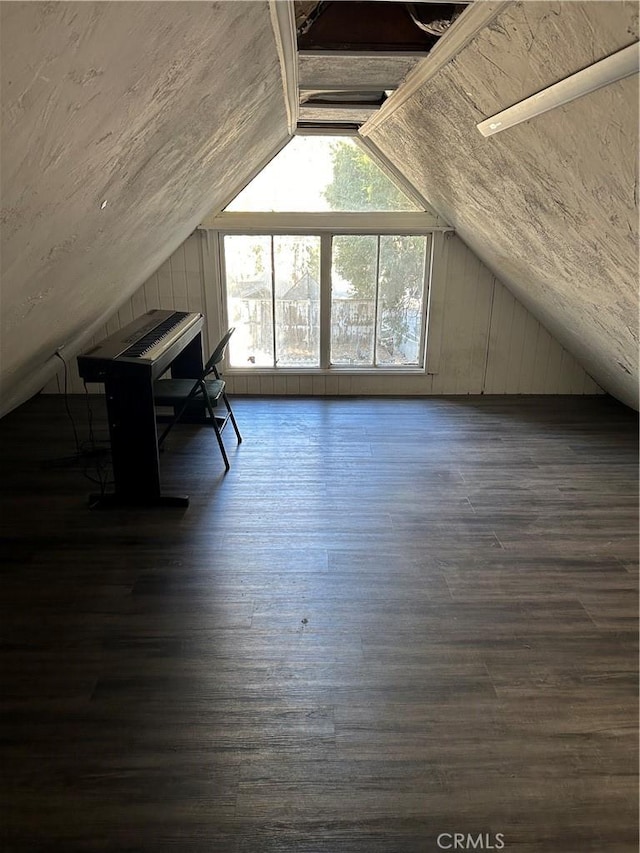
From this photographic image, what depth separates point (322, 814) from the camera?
69.6 inches

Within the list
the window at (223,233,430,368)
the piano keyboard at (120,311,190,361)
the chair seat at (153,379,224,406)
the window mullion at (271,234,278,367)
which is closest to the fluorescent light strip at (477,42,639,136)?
the piano keyboard at (120,311,190,361)

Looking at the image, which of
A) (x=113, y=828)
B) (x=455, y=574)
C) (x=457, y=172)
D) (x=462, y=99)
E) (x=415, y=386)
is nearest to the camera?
(x=113, y=828)

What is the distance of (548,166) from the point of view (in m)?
2.44

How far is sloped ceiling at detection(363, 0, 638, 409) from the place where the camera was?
1.69 meters

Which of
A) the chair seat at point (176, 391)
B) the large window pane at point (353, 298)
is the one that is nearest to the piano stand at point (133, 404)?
the chair seat at point (176, 391)

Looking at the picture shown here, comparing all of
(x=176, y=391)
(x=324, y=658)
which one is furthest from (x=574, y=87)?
(x=176, y=391)

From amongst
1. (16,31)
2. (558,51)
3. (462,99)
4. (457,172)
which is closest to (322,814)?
(16,31)

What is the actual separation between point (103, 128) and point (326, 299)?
13.0 ft

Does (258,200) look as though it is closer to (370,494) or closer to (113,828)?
(370,494)

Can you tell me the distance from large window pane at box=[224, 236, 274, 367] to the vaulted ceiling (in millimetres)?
1007

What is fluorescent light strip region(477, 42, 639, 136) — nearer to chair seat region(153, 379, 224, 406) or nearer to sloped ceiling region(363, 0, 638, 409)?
sloped ceiling region(363, 0, 638, 409)

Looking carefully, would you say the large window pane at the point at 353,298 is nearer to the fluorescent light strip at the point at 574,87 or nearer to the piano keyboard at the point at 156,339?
the piano keyboard at the point at 156,339

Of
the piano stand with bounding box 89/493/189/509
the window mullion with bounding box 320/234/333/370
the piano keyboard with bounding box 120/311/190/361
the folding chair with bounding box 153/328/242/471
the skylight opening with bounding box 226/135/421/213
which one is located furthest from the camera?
the window mullion with bounding box 320/234/333/370

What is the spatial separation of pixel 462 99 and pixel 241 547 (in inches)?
95.6
